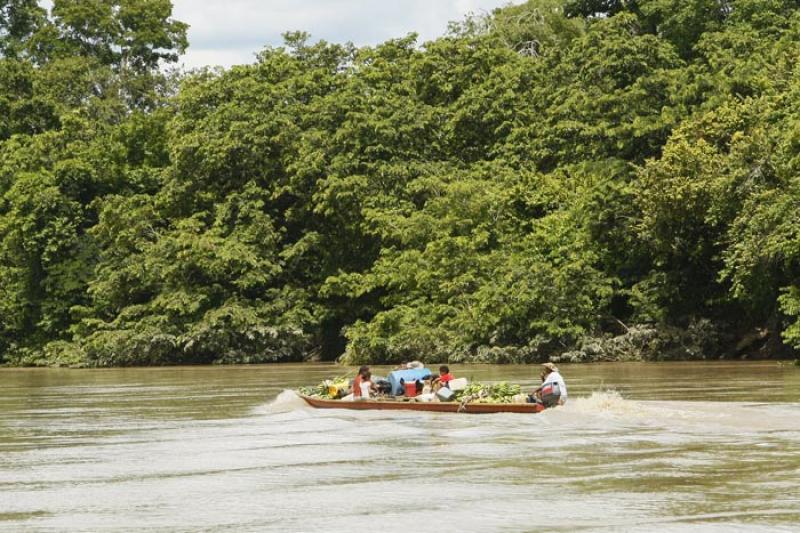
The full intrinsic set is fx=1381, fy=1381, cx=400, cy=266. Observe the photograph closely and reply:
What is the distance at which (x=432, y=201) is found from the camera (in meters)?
50.9

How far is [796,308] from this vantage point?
3584 centimetres

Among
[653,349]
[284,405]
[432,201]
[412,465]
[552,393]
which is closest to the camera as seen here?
[412,465]

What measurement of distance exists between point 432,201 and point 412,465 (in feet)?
105

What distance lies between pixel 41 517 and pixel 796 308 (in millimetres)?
24862

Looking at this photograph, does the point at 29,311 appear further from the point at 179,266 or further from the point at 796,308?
the point at 796,308

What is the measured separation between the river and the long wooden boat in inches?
8.1

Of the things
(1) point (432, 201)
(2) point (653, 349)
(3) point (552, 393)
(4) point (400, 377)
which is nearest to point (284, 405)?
(4) point (400, 377)

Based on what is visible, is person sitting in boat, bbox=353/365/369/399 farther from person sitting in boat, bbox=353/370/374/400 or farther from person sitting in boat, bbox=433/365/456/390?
person sitting in boat, bbox=433/365/456/390

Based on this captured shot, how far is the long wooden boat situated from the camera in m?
25.1

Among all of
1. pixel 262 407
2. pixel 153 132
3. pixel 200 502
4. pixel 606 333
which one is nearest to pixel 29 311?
pixel 153 132

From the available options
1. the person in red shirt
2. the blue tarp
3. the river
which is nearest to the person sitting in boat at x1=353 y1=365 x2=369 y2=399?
the blue tarp

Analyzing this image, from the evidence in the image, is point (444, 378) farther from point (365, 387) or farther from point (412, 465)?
point (412, 465)

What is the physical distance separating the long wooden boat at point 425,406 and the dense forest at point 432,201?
511 inches

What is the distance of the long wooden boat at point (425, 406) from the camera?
987 inches
